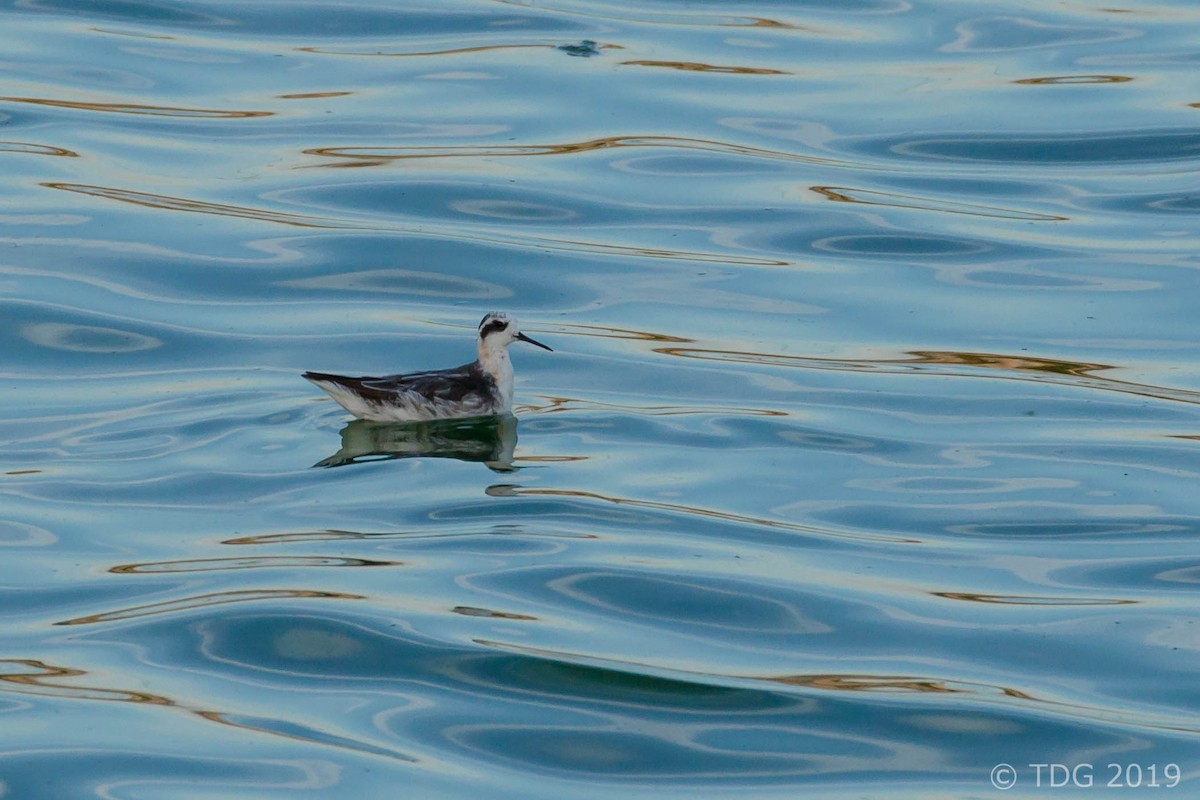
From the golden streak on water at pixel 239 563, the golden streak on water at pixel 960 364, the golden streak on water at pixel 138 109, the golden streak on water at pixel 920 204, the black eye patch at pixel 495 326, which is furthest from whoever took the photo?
the golden streak on water at pixel 138 109

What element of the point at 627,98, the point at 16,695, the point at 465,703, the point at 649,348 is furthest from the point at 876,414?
the point at 627,98

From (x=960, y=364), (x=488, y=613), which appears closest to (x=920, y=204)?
(x=960, y=364)

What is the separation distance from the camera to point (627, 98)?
20469 mm

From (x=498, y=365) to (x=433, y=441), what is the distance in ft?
2.41

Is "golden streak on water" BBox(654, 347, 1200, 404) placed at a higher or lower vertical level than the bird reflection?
higher

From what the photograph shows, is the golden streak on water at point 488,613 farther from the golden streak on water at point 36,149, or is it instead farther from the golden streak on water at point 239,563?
the golden streak on water at point 36,149

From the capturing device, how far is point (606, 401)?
13.4 metres

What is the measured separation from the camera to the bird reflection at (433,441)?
12398mm

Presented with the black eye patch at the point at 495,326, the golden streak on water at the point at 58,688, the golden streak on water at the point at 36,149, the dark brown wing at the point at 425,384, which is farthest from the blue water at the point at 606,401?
the black eye patch at the point at 495,326

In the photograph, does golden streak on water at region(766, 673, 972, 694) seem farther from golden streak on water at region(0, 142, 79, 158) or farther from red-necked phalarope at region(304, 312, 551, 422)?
golden streak on water at region(0, 142, 79, 158)

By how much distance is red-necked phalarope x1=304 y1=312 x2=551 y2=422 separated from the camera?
12617mm

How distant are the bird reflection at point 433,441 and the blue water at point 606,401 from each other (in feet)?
0.15

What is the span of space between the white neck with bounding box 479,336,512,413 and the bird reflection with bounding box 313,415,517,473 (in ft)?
0.53

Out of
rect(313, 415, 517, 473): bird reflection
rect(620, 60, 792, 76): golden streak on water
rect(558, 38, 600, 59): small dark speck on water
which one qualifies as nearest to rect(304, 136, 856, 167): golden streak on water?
rect(620, 60, 792, 76): golden streak on water
